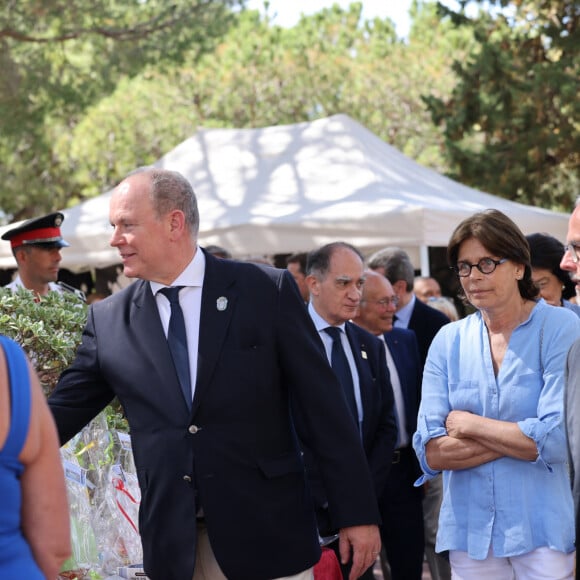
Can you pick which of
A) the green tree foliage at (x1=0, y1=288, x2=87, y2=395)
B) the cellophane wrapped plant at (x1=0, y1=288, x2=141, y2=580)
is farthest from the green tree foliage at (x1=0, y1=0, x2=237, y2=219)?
the cellophane wrapped plant at (x1=0, y1=288, x2=141, y2=580)

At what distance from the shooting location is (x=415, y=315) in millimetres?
7465

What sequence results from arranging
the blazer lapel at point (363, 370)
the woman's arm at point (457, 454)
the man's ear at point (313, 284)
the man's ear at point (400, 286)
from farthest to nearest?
the man's ear at point (400, 286) → the man's ear at point (313, 284) → the blazer lapel at point (363, 370) → the woman's arm at point (457, 454)

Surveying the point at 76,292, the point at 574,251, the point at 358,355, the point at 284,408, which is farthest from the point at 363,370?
the point at 574,251

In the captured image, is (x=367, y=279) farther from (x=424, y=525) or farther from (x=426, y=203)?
(x=426, y=203)

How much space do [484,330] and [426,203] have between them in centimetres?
633

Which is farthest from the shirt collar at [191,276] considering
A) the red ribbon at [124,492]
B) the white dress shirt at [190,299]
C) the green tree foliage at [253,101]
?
the green tree foliage at [253,101]

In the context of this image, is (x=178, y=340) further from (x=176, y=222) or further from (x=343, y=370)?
(x=343, y=370)

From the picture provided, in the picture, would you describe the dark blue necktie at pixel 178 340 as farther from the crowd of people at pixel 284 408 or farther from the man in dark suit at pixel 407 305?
the man in dark suit at pixel 407 305

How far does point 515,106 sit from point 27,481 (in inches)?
640

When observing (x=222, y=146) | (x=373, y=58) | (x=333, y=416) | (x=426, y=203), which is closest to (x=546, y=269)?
(x=333, y=416)

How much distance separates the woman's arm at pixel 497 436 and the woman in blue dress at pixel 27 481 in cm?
202

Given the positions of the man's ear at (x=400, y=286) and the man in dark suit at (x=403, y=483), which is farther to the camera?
the man's ear at (x=400, y=286)

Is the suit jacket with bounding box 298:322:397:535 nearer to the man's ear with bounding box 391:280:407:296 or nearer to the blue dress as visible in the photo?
the man's ear with bounding box 391:280:407:296

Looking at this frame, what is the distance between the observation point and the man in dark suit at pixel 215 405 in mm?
3576
